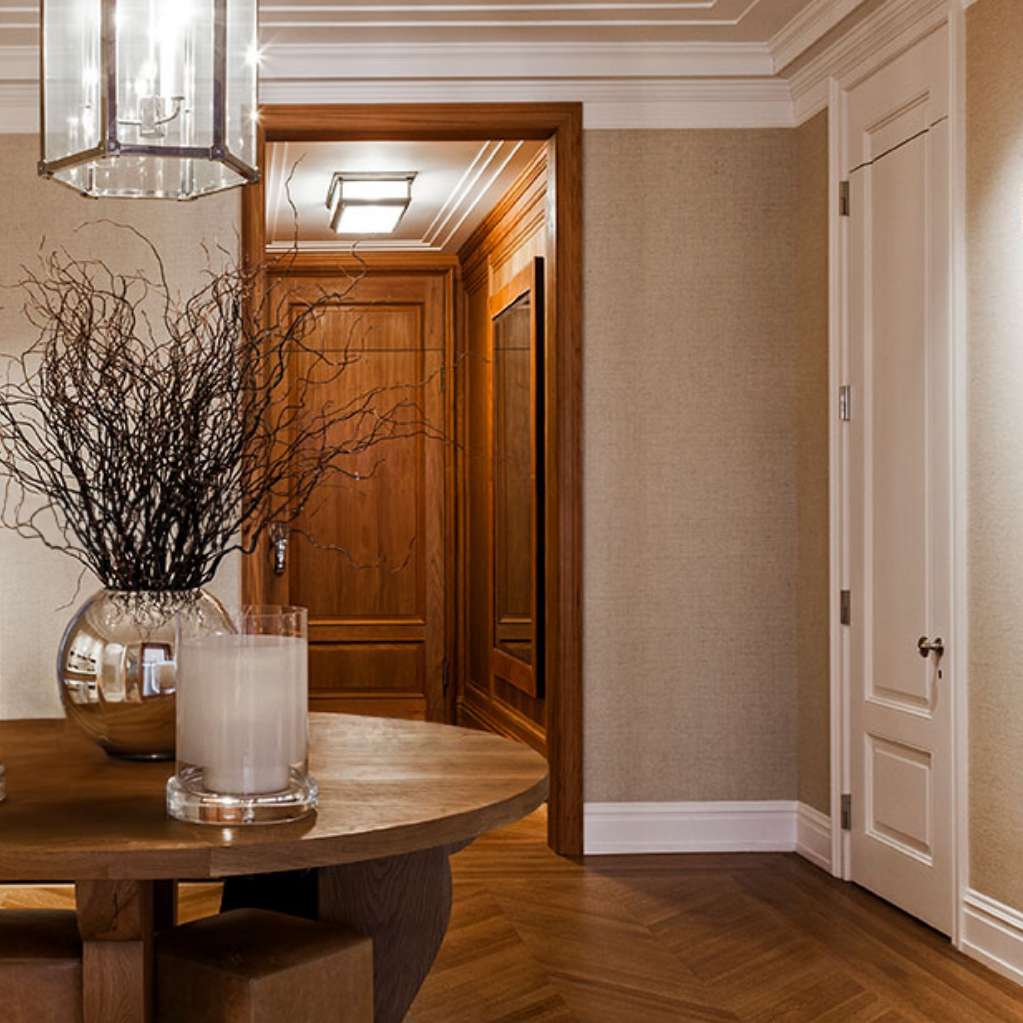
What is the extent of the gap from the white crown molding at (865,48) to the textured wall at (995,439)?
28cm

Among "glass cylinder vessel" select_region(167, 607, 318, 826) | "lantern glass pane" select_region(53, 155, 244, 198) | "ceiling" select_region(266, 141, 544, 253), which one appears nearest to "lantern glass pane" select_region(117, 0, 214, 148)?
"lantern glass pane" select_region(53, 155, 244, 198)

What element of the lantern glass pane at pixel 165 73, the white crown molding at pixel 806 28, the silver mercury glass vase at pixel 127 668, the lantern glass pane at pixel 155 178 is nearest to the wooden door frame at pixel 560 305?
the white crown molding at pixel 806 28

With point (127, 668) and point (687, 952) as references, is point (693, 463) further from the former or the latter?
point (127, 668)

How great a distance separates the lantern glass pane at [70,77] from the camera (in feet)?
7.27

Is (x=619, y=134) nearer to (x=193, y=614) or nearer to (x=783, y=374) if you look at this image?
(x=783, y=374)

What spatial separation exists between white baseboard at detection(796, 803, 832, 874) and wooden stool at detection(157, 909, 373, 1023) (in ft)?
9.10

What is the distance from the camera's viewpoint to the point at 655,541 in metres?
4.66

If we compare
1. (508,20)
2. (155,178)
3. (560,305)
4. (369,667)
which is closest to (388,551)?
(369,667)

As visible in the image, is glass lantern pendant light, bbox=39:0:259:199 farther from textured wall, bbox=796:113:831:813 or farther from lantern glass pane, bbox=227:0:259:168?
textured wall, bbox=796:113:831:813

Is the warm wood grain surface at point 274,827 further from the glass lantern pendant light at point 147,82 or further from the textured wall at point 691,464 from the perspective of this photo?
the textured wall at point 691,464

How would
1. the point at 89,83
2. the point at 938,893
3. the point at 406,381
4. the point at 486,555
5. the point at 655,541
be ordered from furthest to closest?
the point at 406,381 < the point at 486,555 < the point at 655,541 < the point at 938,893 < the point at 89,83

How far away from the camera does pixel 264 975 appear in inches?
70.9

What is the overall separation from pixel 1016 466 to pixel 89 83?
227 cm

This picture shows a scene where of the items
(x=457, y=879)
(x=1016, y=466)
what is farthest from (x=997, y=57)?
(x=457, y=879)
